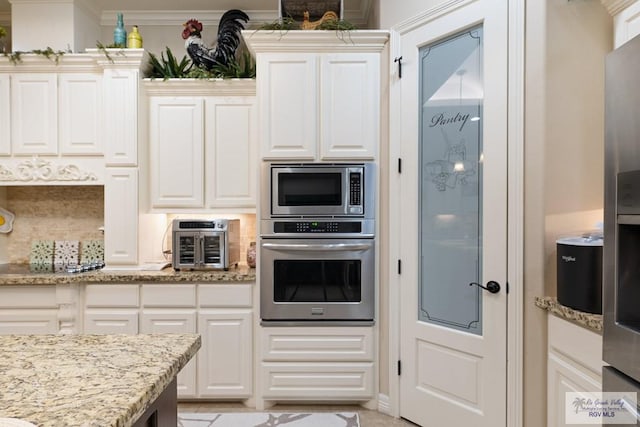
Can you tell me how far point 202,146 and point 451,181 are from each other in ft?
5.98

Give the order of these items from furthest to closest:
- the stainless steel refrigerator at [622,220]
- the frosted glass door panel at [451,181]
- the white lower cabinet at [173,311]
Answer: the white lower cabinet at [173,311], the frosted glass door panel at [451,181], the stainless steel refrigerator at [622,220]

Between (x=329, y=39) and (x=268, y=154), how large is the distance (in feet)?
2.83

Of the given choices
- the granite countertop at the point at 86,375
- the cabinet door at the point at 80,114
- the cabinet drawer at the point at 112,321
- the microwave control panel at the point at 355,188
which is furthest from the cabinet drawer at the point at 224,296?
the granite countertop at the point at 86,375

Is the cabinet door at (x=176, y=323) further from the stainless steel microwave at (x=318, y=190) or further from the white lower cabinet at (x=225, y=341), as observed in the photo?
the stainless steel microwave at (x=318, y=190)

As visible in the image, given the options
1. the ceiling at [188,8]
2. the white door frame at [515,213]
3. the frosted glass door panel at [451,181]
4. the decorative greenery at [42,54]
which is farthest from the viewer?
the ceiling at [188,8]

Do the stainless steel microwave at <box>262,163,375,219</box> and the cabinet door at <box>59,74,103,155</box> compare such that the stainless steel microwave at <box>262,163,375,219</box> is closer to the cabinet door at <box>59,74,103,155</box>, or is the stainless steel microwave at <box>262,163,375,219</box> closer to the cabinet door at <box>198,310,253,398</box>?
the cabinet door at <box>198,310,253,398</box>

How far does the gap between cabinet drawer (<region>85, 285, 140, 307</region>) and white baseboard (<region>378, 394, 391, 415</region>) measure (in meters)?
1.77

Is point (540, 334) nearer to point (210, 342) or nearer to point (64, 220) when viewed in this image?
point (210, 342)

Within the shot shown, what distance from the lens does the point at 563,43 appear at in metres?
1.91

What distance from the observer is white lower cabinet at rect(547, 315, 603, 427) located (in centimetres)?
153

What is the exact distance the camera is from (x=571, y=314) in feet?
5.41

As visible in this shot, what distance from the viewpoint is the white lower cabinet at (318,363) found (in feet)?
8.92

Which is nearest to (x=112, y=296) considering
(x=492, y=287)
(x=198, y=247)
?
(x=198, y=247)

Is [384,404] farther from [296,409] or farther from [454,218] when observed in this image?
[454,218]
